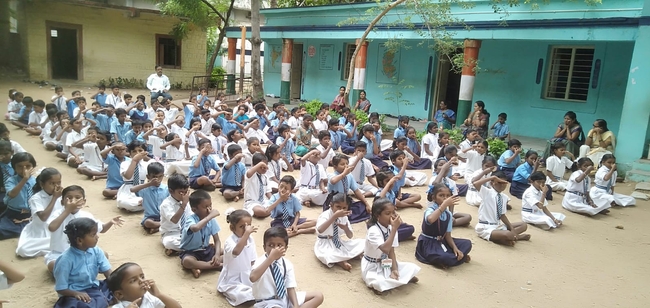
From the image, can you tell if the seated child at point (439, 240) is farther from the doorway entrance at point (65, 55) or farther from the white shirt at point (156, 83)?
the doorway entrance at point (65, 55)

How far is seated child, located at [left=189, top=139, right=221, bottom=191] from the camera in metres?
6.20

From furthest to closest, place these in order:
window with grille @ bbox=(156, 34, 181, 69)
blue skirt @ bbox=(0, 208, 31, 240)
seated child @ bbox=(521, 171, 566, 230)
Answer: window with grille @ bbox=(156, 34, 181, 69) < seated child @ bbox=(521, 171, 566, 230) < blue skirt @ bbox=(0, 208, 31, 240)

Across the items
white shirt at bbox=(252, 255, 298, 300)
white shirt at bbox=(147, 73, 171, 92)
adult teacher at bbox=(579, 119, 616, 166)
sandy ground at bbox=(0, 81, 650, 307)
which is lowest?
sandy ground at bbox=(0, 81, 650, 307)

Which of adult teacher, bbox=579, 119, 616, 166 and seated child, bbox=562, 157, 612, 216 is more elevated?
adult teacher, bbox=579, 119, 616, 166

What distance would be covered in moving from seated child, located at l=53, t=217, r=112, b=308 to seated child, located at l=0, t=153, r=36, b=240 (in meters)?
→ 1.57

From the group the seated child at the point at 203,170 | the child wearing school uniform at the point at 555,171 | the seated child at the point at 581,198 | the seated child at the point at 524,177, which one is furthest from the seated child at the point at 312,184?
the child wearing school uniform at the point at 555,171

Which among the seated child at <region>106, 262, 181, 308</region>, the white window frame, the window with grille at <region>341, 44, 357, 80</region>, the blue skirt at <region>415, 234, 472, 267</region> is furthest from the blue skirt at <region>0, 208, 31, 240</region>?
the window with grille at <region>341, 44, 357, 80</region>

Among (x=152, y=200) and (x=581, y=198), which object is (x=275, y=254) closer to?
(x=152, y=200)

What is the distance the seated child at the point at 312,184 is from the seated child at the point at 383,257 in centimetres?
204

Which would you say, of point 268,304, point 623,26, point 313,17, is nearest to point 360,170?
point 268,304

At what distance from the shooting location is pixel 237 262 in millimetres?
3529

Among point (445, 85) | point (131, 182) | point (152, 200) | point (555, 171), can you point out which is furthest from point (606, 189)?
point (445, 85)

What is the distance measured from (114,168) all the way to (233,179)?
147 cm

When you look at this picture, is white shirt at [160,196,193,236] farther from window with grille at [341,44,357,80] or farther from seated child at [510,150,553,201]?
window with grille at [341,44,357,80]
